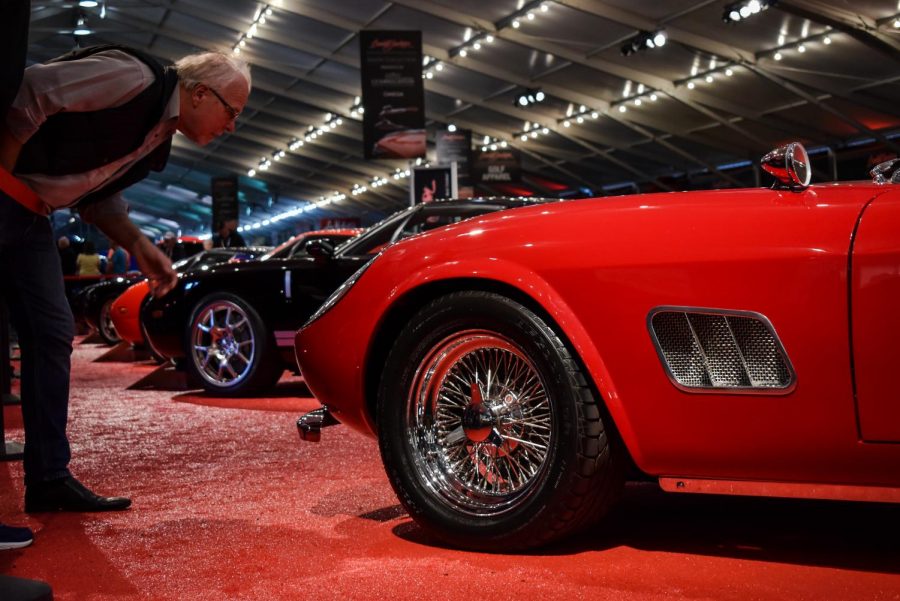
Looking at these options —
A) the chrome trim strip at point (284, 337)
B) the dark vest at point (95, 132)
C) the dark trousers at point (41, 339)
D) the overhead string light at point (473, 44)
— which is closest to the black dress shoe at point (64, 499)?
the dark trousers at point (41, 339)

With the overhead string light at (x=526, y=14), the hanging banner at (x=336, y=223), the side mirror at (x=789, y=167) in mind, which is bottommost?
the side mirror at (x=789, y=167)

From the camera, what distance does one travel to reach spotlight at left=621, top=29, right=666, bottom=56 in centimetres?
2023

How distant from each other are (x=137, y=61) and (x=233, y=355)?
4.56 metres

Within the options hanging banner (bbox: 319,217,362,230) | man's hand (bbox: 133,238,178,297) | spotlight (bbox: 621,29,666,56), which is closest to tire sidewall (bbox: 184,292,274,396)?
man's hand (bbox: 133,238,178,297)

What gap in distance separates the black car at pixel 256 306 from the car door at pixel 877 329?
15.1 feet

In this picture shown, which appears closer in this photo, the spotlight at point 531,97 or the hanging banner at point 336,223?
the spotlight at point 531,97

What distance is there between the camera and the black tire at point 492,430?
8.99 feet

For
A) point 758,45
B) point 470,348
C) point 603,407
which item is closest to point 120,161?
point 470,348

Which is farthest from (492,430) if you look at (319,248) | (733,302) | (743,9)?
(743,9)

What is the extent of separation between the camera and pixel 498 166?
31.8 m

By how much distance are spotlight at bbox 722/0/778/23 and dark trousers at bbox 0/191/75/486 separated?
16061mm

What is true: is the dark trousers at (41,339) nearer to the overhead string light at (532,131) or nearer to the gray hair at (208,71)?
the gray hair at (208,71)

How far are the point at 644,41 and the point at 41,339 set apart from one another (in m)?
18.5

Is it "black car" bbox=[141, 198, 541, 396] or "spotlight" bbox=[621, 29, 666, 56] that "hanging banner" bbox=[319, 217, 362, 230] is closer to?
"spotlight" bbox=[621, 29, 666, 56]
